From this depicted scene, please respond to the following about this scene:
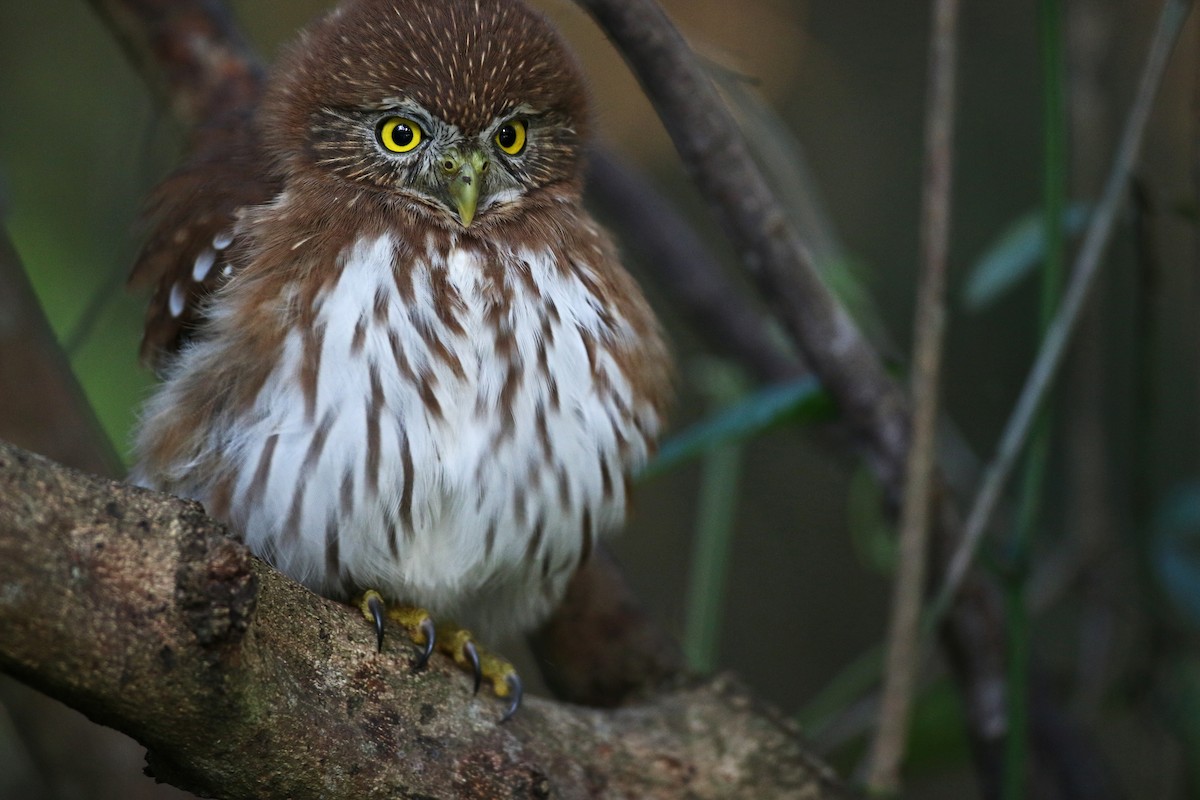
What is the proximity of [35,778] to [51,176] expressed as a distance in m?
2.09

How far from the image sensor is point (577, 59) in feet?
8.30

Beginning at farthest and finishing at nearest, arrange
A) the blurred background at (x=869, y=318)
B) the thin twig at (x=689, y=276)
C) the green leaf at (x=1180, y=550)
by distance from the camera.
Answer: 1. the thin twig at (x=689, y=276)
2. the blurred background at (x=869, y=318)
3. the green leaf at (x=1180, y=550)

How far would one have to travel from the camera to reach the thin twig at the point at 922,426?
96.0 inches

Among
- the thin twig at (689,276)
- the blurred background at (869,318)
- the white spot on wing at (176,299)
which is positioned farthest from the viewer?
the thin twig at (689,276)

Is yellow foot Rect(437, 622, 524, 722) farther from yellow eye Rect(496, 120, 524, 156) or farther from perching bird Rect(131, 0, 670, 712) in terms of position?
yellow eye Rect(496, 120, 524, 156)

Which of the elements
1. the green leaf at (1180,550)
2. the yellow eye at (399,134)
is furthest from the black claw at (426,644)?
the green leaf at (1180,550)

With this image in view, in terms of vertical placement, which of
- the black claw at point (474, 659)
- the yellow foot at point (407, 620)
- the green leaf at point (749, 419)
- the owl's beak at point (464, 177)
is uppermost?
the owl's beak at point (464, 177)

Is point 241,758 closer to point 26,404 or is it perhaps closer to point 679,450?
point 679,450

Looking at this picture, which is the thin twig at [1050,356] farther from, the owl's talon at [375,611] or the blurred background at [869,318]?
the owl's talon at [375,611]

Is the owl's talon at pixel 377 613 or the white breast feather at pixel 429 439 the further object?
the white breast feather at pixel 429 439

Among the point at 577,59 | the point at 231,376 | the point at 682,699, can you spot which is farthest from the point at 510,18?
the point at 682,699

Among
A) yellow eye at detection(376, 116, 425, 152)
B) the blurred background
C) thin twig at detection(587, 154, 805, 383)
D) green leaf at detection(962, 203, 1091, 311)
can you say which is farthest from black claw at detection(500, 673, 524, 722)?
thin twig at detection(587, 154, 805, 383)

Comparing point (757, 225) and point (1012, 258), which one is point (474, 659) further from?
point (1012, 258)

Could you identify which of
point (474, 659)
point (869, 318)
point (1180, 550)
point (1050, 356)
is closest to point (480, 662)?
point (474, 659)
